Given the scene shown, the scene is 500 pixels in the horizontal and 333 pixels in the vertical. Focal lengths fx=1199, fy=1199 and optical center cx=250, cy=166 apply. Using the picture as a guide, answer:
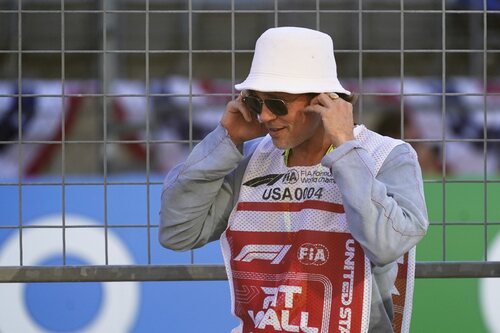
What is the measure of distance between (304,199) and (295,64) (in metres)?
0.34

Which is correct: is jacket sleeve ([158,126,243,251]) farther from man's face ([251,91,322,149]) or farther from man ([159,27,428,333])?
man's face ([251,91,322,149])

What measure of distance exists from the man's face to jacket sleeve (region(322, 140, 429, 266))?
183 mm

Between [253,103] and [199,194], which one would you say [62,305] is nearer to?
[199,194]

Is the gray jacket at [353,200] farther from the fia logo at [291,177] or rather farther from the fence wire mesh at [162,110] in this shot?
the fence wire mesh at [162,110]

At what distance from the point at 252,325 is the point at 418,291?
8.28 ft

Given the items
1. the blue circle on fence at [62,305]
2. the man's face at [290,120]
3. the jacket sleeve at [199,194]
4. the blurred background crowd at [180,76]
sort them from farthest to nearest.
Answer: the blurred background crowd at [180,76], the blue circle on fence at [62,305], the jacket sleeve at [199,194], the man's face at [290,120]

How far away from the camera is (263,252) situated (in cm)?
309

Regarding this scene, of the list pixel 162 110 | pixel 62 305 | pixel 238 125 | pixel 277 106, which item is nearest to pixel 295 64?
pixel 277 106

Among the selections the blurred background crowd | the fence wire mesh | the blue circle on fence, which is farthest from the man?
the blue circle on fence

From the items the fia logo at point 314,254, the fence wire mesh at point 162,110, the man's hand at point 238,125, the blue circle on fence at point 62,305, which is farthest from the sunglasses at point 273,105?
the blue circle on fence at point 62,305

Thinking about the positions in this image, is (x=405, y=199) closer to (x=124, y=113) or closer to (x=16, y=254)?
(x=16, y=254)

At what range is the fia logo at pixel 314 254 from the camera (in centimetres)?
299

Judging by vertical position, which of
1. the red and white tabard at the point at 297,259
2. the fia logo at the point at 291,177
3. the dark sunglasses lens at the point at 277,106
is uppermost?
the dark sunglasses lens at the point at 277,106

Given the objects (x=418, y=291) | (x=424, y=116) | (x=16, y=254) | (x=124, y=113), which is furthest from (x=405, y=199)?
(x=424, y=116)
